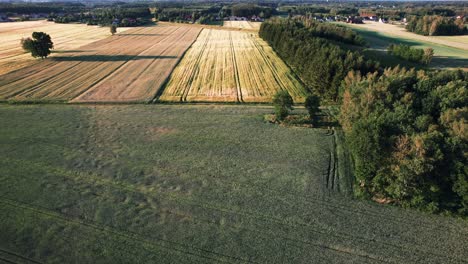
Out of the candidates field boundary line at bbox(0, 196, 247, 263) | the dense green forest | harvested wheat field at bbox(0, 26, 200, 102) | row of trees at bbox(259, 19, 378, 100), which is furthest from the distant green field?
field boundary line at bbox(0, 196, 247, 263)

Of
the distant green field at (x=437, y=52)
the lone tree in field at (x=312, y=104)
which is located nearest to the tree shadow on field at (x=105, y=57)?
the lone tree in field at (x=312, y=104)

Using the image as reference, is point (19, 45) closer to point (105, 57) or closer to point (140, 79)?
point (105, 57)

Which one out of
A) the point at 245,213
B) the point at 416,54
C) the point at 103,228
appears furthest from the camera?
the point at 416,54

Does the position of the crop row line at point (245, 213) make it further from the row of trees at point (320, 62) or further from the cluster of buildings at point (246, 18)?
the cluster of buildings at point (246, 18)

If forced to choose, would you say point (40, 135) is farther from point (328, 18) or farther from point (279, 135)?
point (328, 18)

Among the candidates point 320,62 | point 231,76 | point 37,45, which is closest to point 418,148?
point 320,62

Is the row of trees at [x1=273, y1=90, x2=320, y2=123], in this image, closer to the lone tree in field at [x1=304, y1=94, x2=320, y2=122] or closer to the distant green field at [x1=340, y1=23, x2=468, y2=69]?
the lone tree in field at [x1=304, y1=94, x2=320, y2=122]

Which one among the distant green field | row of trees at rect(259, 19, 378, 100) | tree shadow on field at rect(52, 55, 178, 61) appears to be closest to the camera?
row of trees at rect(259, 19, 378, 100)
